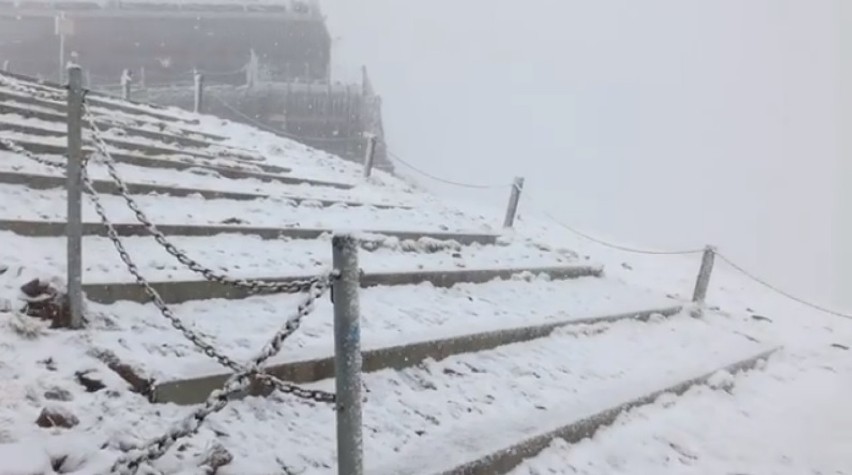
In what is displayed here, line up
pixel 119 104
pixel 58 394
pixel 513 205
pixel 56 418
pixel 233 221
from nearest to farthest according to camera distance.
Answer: pixel 56 418, pixel 58 394, pixel 233 221, pixel 513 205, pixel 119 104

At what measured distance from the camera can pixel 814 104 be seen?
86375mm

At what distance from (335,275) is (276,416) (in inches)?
54.2

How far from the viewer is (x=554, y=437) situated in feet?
13.7

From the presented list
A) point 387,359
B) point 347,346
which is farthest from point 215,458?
point 387,359

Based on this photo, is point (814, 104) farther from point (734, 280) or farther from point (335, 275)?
point (335, 275)

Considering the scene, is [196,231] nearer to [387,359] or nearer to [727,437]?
[387,359]

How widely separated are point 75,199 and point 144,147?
5.14 meters

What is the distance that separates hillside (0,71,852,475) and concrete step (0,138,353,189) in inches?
1.1

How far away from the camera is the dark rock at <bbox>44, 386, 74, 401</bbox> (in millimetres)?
3043

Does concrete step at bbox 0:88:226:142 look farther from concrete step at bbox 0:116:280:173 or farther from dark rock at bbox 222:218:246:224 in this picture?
dark rock at bbox 222:218:246:224

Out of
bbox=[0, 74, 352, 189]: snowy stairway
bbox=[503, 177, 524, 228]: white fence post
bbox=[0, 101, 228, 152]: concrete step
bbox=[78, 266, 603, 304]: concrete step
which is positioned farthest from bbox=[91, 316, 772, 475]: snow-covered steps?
bbox=[0, 101, 228, 152]: concrete step

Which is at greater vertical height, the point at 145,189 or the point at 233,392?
the point at 233,392

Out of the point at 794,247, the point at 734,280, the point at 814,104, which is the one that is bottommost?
the point at 794,247

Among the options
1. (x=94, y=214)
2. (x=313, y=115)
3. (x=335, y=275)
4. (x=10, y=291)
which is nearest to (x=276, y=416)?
(x=335, y=275)
